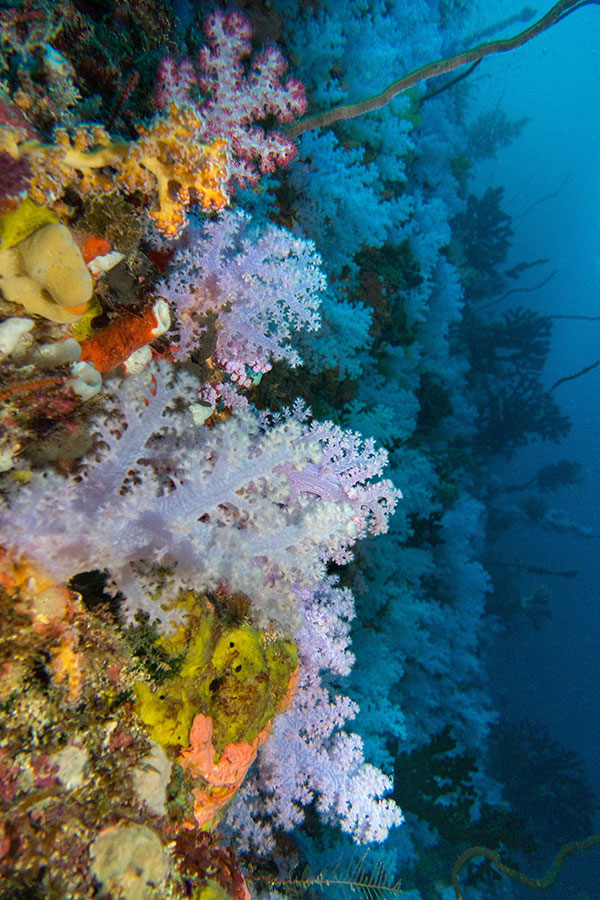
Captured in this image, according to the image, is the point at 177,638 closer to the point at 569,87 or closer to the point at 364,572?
the point at 364,572

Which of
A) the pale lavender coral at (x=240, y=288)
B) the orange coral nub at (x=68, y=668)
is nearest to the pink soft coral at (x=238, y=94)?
the pale lavender coral at (x=240, y=288)

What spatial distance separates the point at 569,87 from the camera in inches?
1567

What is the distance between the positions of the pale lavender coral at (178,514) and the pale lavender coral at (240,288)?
0.54m

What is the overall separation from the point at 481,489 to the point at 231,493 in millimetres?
12257

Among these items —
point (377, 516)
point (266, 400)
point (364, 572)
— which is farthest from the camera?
point (364, 572)

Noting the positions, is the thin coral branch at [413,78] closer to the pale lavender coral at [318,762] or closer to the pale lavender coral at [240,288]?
the pale lavender coral at [240,288]

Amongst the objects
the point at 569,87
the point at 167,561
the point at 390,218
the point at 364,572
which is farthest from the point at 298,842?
the point at 569,87

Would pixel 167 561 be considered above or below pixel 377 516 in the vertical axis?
below

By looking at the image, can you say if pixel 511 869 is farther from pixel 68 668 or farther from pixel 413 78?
pixel 413 78

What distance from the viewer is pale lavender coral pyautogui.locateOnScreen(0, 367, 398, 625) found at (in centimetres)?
164

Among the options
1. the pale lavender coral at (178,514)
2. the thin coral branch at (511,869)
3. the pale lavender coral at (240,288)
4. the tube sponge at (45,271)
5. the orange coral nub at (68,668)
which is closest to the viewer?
the tube sponge at (45,271)

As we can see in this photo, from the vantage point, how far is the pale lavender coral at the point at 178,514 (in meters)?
1.64

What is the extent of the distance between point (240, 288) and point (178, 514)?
143 centimetres

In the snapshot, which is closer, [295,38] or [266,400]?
[266,400]
